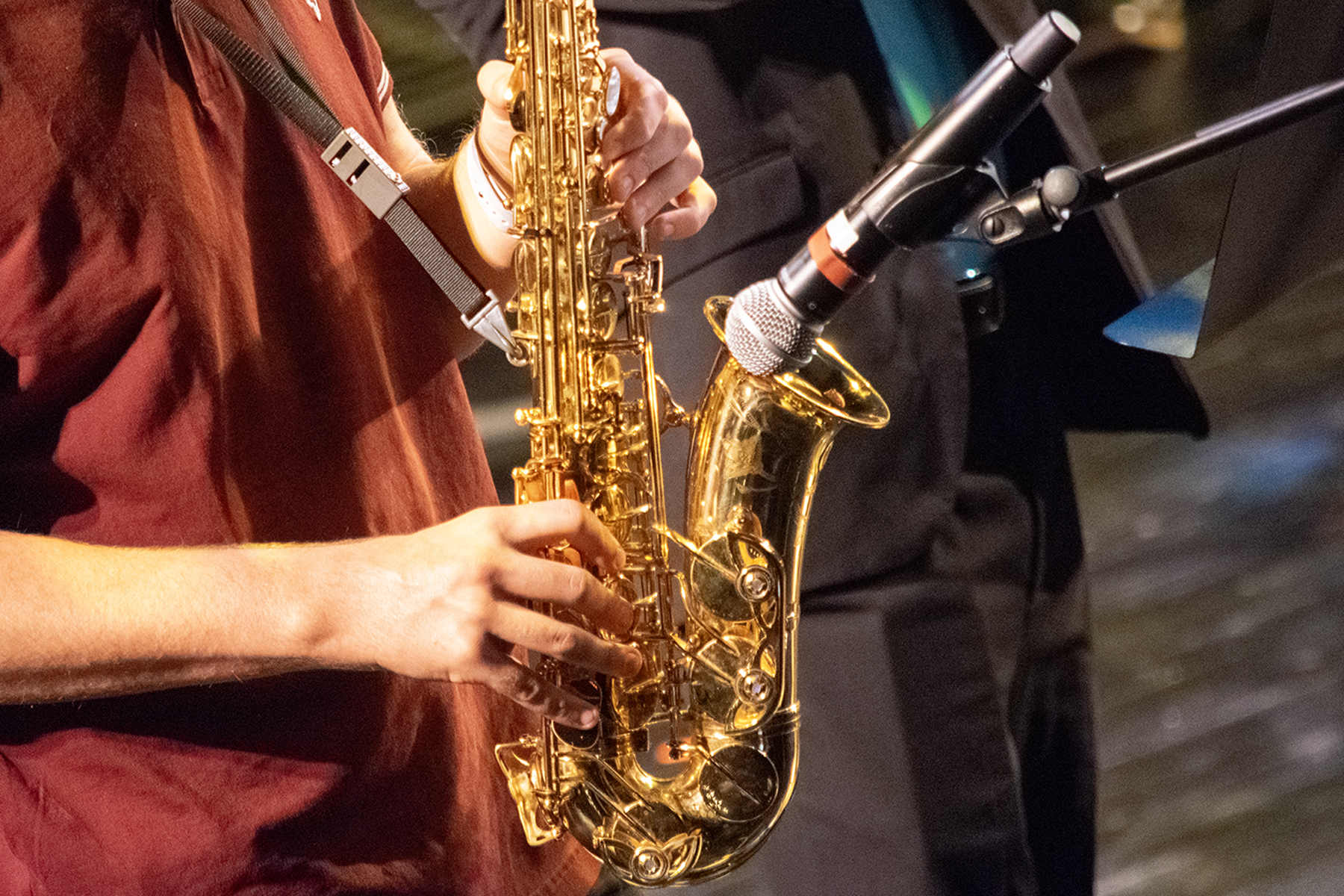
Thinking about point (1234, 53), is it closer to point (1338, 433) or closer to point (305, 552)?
point (1338, 433)

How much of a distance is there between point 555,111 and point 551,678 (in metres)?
0.51

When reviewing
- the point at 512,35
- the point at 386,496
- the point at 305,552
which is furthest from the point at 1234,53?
the point at 305,552

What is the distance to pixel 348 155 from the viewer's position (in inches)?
42.3

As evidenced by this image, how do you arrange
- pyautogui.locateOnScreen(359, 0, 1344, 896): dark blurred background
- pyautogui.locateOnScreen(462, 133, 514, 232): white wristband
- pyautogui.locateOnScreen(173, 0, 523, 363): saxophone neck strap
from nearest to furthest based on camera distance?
pyautogui.locateOnScreen(173, 0, 523, 363): saxophone neck strap → pyautogui.locateOnScreen(462, 133, 514, 232): white wristband → pyautogui.locateOnScreen(359, 0, 1344, 896): dark blurred background

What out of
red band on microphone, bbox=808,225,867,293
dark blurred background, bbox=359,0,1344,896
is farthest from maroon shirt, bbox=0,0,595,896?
dark blurred background, bbox=359,0,1344,896

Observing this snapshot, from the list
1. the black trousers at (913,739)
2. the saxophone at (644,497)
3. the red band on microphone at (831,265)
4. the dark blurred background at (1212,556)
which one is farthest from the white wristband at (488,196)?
the dark blurred background at (1212,556)

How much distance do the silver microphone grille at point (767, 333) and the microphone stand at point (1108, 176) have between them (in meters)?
0.15

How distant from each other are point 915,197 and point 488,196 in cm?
53

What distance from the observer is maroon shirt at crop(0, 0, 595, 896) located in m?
0.88

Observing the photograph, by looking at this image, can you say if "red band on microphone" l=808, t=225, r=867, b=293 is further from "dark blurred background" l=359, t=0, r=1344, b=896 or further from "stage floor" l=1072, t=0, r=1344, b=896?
"stage floor" l=1072, t=0, r=1344, b=896

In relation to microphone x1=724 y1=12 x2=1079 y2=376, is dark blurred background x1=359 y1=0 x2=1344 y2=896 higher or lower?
lower

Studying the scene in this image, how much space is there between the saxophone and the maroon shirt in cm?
14

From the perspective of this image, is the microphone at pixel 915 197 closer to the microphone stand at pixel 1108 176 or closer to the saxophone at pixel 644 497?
the microphone stand at pixel 1108 176

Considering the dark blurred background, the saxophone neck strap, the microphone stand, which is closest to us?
the microphone stand
